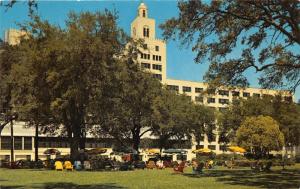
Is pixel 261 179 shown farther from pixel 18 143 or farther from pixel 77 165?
pixel 18 143

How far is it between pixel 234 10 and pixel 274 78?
275 inches

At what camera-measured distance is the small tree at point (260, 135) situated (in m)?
55.8

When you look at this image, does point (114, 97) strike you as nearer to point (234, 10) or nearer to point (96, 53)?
point (96, 53)

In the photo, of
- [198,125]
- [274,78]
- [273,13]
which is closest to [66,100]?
[274,78]

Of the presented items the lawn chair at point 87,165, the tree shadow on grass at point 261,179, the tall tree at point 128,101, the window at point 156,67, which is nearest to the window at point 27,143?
the tall tree at point 128,101

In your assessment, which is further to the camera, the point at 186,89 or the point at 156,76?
the point at 186,89

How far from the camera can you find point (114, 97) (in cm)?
4859

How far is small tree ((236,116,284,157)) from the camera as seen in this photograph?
55.8 meters

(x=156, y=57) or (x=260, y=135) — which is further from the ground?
(x=156, y=57)

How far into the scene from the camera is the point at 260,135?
56.3 meters

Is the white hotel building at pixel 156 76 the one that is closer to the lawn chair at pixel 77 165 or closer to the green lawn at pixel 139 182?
the lawn chair at pixel 77 165

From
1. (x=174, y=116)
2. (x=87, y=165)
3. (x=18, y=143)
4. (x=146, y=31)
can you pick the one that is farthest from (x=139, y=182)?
(x=146, y=31)

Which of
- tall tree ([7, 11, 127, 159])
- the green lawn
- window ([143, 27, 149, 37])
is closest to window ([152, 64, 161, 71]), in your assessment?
window ([143, 27, 149, 37])

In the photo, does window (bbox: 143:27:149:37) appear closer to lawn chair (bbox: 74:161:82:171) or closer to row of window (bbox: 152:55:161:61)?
row of window (bbox: 152:55:161:61)
